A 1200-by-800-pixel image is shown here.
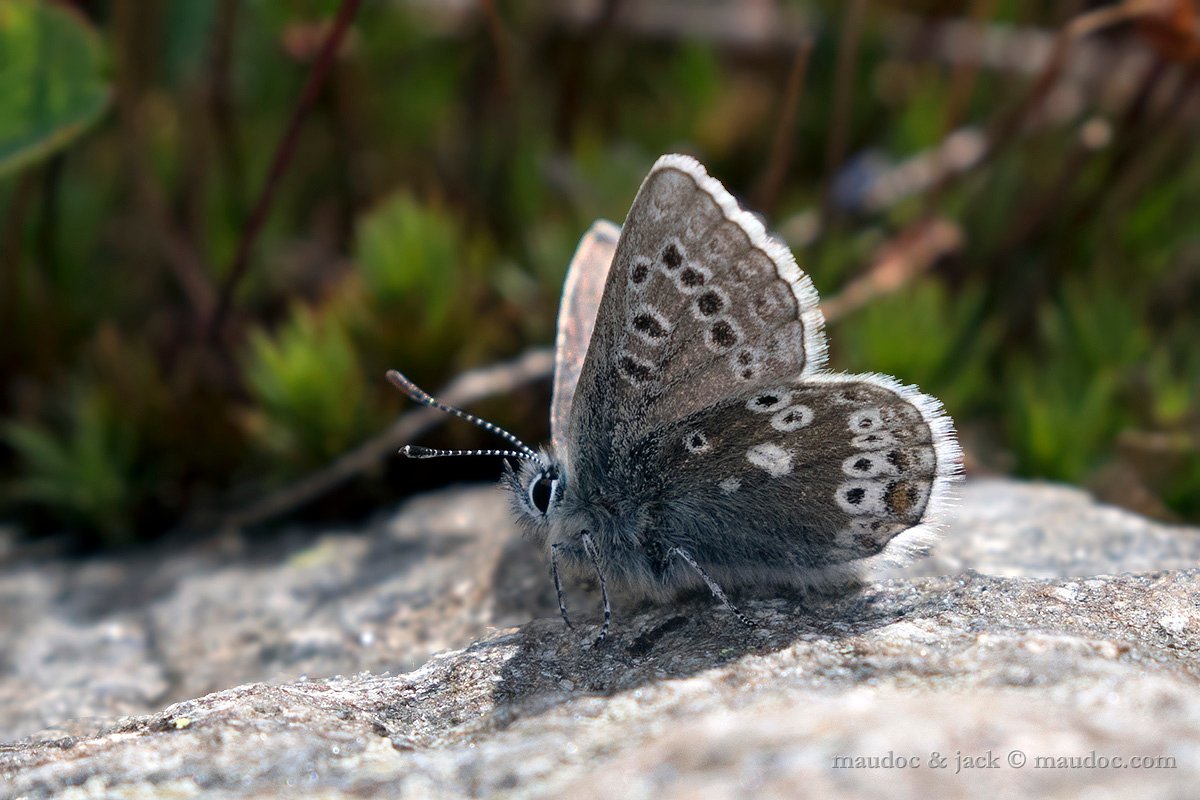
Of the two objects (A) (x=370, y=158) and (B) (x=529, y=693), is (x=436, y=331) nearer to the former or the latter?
(A) (x=370, y=158)

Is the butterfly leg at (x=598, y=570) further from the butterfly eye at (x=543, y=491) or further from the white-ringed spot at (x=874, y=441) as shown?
the white-ringed spot at (x=874, y=441)

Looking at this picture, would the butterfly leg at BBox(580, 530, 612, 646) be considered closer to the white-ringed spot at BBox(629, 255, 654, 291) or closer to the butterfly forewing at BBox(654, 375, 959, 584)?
the butterfly forewing at BBox(654, 375, 959, 584)

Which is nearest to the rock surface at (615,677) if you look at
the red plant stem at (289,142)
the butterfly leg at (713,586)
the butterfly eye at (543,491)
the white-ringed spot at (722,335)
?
the butterfly leg at (713,586)

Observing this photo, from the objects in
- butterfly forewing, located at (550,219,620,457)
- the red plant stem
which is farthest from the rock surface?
the red plant stem

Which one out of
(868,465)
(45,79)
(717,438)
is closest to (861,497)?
(868,465)

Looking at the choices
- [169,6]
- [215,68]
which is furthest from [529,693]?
[169,6]

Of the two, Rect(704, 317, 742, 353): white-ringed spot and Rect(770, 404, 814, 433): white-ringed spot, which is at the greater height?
Rect(704, 317, 742, 353): white-ringed spot
